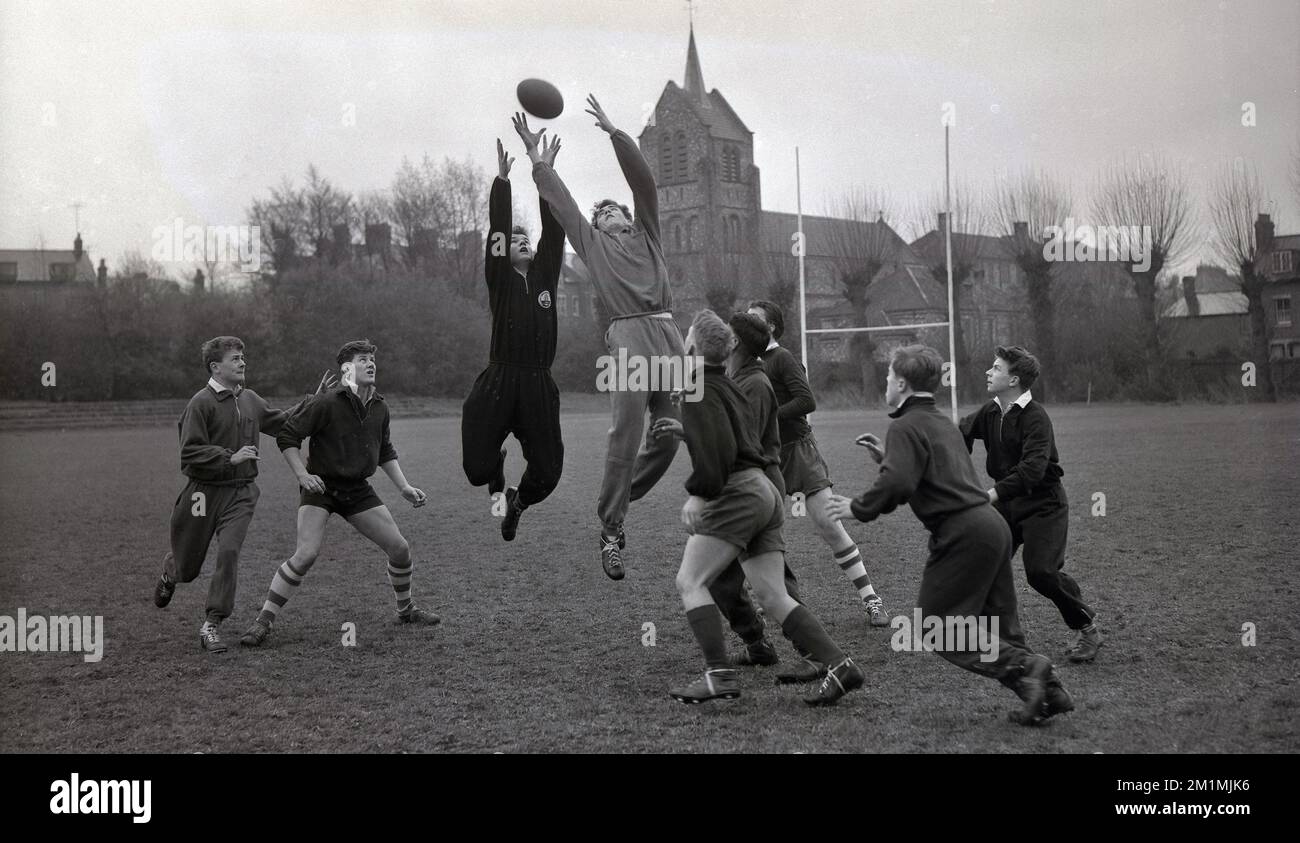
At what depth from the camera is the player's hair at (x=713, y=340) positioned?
635 centimetres

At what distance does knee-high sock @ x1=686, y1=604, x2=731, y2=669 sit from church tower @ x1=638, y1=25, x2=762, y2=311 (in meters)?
47.8

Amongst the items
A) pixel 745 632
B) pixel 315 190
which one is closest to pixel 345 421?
pixel 745 632

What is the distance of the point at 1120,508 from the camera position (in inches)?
590

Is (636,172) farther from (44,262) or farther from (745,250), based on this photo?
(44,262)

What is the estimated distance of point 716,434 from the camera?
623 centimetres

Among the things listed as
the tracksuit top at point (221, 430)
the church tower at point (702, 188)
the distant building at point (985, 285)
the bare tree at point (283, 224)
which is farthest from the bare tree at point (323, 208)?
the tracksuit top at point (221, 430)

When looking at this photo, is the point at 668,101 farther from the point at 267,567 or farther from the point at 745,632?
the point at 745,632

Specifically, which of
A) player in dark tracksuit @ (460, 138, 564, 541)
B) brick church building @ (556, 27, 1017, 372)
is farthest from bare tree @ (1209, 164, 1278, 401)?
player in dark tracksuit @ (460, 138, 564, 541)

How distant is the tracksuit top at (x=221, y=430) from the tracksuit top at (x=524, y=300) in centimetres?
219

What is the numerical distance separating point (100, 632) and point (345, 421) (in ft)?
9.01

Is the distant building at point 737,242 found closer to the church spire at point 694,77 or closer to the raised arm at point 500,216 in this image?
the church spire at point 694,77

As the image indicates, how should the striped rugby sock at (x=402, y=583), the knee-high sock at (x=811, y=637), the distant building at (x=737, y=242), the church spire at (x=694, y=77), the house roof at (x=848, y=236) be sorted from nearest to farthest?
1. the knee-high sock at (x=811, y=637)
2. the striped rugby sock at (x=402, y=583)
3. the house roof at (x=848, y=236)
4. the distant building at (x=737, y=242)
5. the church spire at (x=694, y=77)
